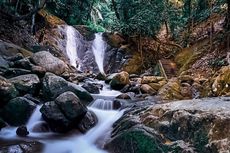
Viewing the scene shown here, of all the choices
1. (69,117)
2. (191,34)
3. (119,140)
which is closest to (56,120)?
(69,117)

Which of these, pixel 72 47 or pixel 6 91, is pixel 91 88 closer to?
pixel 6 91

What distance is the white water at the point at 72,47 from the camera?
2070cm

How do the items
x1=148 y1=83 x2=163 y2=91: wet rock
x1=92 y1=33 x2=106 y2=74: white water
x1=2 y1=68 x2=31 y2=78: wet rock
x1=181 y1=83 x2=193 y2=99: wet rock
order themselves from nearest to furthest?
x1=2 y1=68 x2=31 y2=78: wet rock < x1=181 y1=83 x2=193 y2=99: wet rock < x1=148 y1=83 x2=163 y2=91: wet rock < x1=92 y1=33 x2=106 y2=74: white water

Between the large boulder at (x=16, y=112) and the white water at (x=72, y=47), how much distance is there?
446 inches

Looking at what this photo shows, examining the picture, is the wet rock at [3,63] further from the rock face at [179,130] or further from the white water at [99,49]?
the white water at [99,49]

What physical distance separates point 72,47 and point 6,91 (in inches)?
518

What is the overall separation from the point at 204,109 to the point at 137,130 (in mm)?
1388

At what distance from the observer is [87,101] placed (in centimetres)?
1070

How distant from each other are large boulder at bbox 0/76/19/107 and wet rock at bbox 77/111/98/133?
2.23 meters

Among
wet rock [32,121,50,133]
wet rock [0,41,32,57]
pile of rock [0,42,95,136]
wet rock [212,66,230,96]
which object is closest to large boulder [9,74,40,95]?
pile of rock [0,42,95,136]

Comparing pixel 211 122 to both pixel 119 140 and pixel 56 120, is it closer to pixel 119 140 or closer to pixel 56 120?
pixel 119 140

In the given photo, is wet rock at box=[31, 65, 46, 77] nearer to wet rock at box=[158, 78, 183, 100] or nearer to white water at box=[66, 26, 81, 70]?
wet rock at box=[158, 78, 183, 100]

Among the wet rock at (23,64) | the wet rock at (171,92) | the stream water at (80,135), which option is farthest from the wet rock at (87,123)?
the wet rock at (23,64)

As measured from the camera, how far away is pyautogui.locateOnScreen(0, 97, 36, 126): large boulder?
28.8 feet
